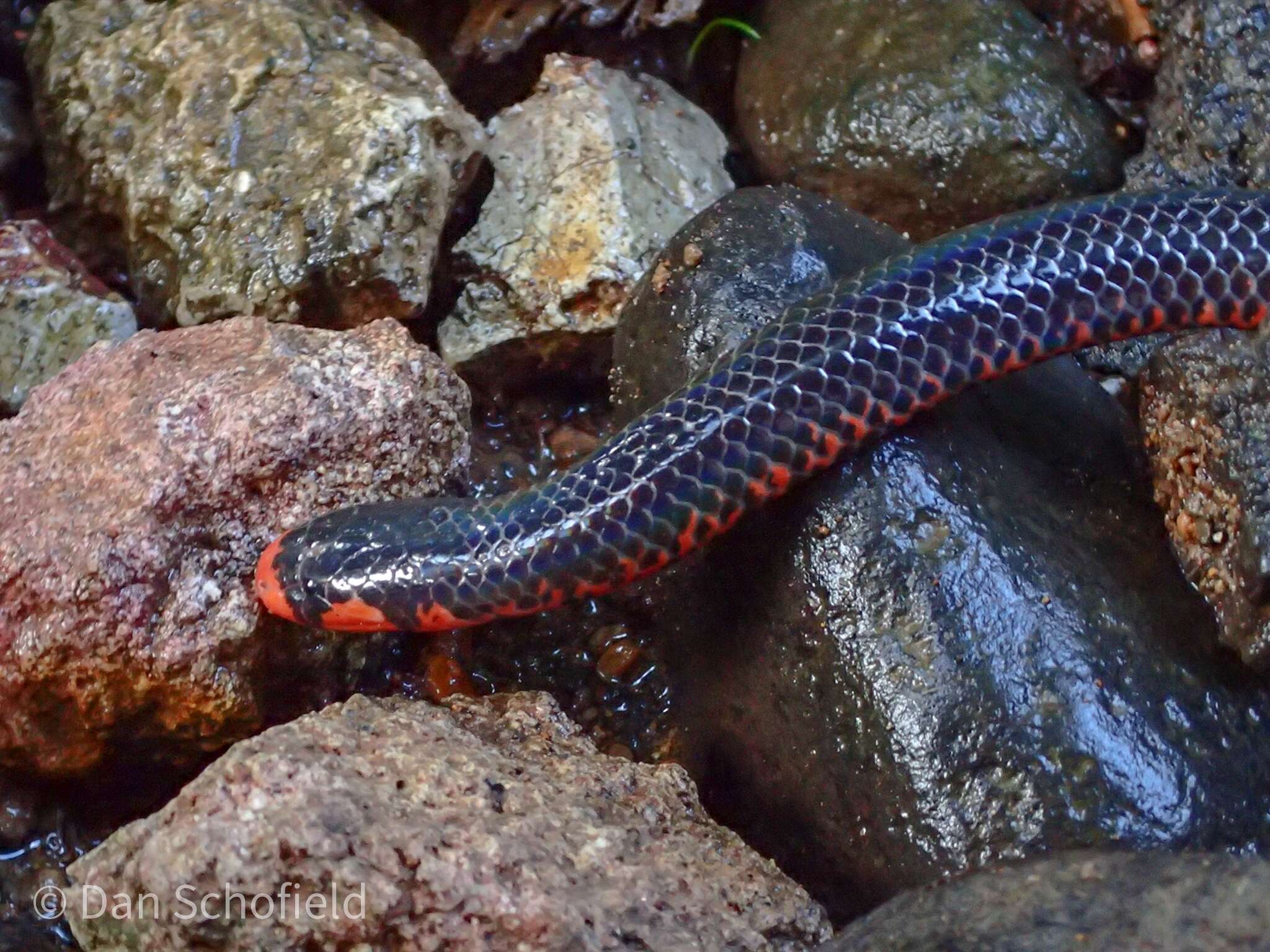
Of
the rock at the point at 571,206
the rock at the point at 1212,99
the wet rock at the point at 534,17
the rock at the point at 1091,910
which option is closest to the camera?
the rock at the point at 1091,910

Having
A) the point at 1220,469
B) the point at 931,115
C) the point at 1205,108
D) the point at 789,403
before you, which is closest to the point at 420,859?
the point at 789,403

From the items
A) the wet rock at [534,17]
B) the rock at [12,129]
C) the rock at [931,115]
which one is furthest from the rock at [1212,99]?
the rock at [12,129]

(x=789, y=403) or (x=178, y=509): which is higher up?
(x=789, y=403)

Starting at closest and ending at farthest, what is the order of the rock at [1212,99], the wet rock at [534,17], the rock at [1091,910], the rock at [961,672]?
the rock at [1091,910], the rock at [961,672], the rock at [1212,99], the wet rock at [534,17]

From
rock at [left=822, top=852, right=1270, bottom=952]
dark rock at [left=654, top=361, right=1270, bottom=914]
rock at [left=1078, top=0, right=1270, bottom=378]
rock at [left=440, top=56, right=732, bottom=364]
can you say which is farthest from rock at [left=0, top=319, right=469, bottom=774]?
rock at [left=1078, top=0, right=1270, bottom=378]

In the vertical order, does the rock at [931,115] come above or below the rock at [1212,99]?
below

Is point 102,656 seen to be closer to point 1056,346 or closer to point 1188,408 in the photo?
point 1056,346

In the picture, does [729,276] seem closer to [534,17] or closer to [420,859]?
[534,17]

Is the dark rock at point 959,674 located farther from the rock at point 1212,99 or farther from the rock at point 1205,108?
the rock at point 1212,99
